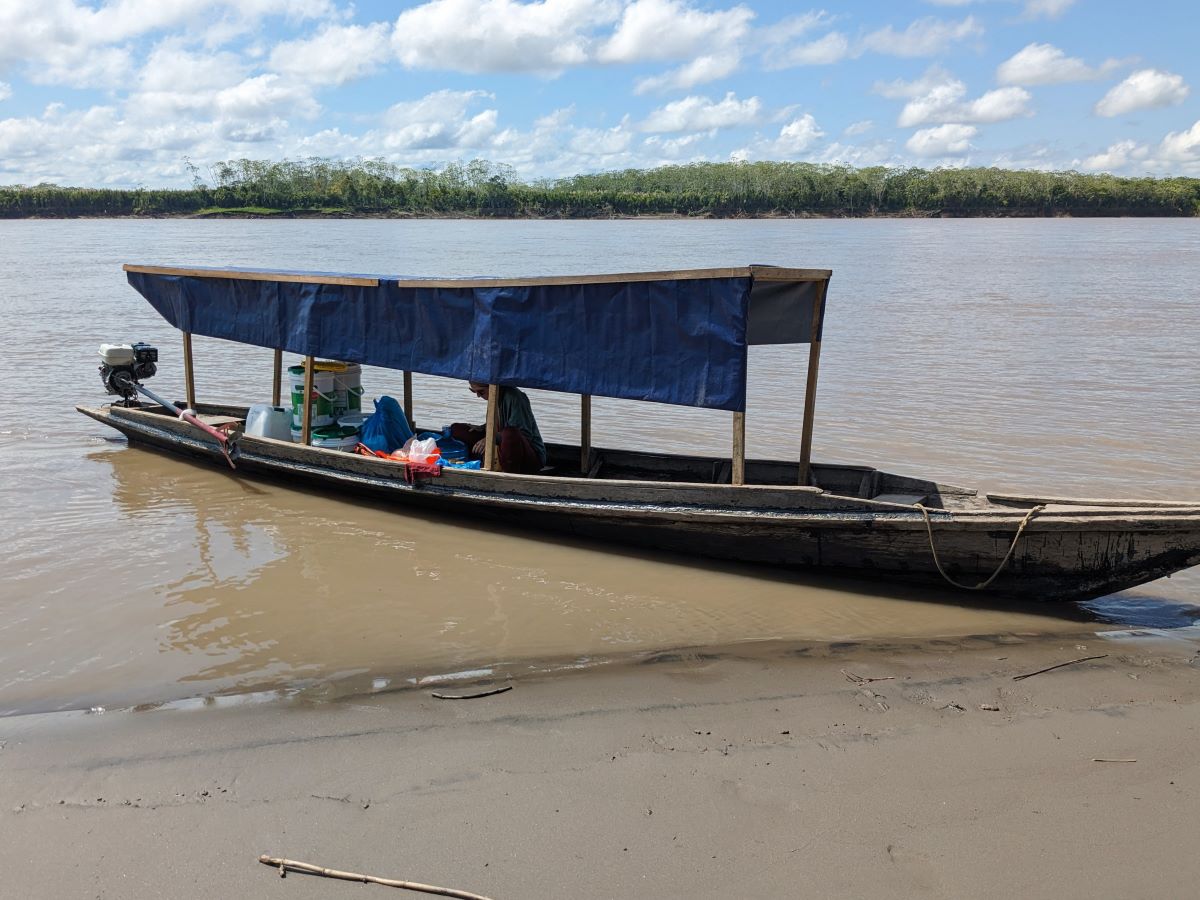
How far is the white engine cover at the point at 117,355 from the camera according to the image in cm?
1084

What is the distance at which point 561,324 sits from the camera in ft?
24.5

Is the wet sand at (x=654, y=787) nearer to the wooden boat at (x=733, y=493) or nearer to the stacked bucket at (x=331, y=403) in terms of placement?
the wooden boat at (x=733, y=493)

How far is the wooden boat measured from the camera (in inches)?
238

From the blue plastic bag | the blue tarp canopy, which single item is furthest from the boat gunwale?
the blue tarp canopy

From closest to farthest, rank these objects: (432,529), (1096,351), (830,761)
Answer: (830,761) < (432,529) < (1096,351)

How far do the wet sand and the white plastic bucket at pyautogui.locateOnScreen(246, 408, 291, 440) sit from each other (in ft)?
15.9

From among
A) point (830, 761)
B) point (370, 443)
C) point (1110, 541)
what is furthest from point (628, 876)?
point (370, 443)

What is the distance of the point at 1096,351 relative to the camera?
18.1 m

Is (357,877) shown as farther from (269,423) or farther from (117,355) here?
(117,355)

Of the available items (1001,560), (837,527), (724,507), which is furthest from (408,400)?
(1001,560)

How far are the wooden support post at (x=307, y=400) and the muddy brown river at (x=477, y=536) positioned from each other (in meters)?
0.62

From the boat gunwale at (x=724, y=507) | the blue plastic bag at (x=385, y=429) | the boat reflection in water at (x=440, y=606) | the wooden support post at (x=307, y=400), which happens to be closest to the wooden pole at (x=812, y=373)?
the boat gunwale at (x=724, y=507)

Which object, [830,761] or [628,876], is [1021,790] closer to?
[830,761]

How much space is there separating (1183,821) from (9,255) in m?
56.9
